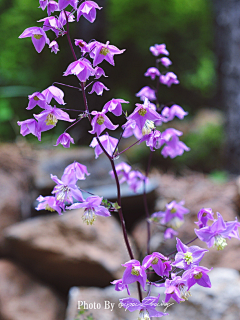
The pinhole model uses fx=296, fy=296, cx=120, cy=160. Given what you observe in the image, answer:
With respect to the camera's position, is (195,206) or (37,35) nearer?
(37,35)

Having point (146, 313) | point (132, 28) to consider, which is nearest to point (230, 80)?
point (132, 28)

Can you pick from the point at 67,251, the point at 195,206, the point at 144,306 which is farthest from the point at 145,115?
the point at 195,206

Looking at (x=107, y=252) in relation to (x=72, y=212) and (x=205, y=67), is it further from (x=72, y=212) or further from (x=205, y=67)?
(x=205, y=67)

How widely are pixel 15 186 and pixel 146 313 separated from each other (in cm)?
200

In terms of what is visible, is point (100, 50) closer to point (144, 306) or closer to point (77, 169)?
point (77, 169)

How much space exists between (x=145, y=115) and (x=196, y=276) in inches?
17.3

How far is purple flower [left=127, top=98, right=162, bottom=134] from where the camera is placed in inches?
30.6

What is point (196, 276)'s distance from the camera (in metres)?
0.76

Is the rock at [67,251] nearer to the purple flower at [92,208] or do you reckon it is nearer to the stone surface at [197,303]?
the stone surface at [197,303]

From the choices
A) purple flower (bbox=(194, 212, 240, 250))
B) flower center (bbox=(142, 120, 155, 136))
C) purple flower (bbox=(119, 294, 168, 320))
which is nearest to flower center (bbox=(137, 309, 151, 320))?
purple flower (bbox=(119, 294, 168, 320))

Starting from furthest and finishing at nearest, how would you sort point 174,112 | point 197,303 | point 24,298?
point 24,298
point 197,303
point 174,112

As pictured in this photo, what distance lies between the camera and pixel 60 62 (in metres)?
5.03

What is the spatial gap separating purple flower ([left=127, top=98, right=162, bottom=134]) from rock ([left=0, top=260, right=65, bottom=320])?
4.76ft

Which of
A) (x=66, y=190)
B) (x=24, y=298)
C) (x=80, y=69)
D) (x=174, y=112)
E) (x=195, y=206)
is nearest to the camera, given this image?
(x=80, y=69)
